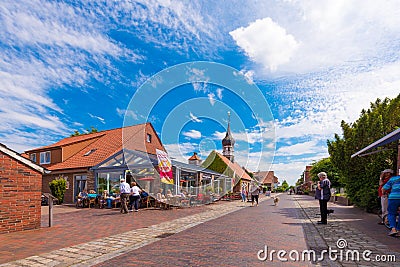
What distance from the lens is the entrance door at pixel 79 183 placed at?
21516 millimetres

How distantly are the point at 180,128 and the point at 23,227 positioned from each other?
30.0 feet

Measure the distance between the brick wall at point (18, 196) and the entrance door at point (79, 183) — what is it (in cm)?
1309

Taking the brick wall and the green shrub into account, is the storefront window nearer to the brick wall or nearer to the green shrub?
the green shrub

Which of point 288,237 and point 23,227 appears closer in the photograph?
point 288,237

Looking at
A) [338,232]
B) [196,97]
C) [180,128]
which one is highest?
[196,97]

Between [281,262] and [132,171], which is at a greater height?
[132,171]

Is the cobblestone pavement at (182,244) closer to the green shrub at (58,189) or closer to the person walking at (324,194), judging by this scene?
the person walking at (324,194)

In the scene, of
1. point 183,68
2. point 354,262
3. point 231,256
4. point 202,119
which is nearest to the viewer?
point 354,262

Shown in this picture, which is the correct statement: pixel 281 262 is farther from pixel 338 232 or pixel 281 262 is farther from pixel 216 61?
pixel 216 61

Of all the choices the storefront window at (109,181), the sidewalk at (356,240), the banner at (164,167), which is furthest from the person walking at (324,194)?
the storefront window at (109,181)

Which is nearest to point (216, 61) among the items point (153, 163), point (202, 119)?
point (202, 119)

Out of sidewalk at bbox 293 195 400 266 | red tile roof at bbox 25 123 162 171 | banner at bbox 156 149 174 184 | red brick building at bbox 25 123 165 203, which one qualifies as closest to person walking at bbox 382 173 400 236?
sidewalk at bbox 293 195 400 266

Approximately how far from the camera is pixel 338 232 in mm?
7965

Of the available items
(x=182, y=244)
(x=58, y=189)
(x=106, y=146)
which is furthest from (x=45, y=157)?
(x=182, y=244)
